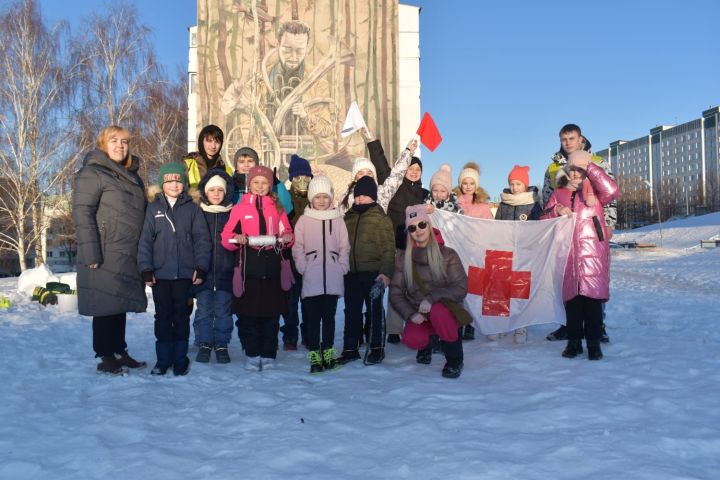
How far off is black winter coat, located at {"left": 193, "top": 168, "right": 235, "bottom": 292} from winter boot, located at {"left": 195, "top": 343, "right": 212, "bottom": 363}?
18.5 inches

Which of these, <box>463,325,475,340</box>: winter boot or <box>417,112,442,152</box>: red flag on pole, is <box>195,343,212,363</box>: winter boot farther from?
<box>417,112,442,152</box>: red flag on pole

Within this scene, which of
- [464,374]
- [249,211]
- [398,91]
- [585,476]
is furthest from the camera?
[398,91]

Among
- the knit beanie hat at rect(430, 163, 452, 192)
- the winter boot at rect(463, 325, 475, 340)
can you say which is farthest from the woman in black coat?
the winter boot at rect(463, 325, 475, 340)

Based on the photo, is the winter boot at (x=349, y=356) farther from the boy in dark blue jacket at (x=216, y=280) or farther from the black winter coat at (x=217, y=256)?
the black winter coat at (x=217, y=256)

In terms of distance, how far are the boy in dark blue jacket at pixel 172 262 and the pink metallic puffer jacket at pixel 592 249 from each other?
9.15 ft

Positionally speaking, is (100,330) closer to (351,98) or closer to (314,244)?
(314,244)

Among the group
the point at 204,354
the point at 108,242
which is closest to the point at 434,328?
the point at 204,354

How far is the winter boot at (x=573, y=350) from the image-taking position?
4.25 meters

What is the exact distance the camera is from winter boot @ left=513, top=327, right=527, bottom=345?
4957 millimetres

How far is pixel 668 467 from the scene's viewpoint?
223 centimetres

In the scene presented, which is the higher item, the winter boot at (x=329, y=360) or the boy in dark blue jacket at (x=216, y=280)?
the boy in dark blue jacket at (x=216, y=280)

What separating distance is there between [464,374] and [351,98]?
41.5ft

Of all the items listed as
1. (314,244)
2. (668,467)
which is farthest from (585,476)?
(314,244)

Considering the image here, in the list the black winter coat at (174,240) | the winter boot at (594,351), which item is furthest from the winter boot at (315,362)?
the winter boot at (594,351)
